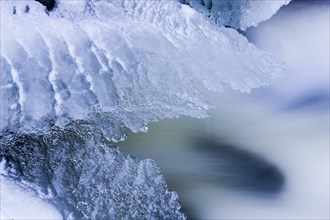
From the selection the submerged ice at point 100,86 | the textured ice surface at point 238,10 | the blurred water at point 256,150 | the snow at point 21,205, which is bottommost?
the blurred water at point 256,150

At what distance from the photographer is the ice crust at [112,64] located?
1.09 m

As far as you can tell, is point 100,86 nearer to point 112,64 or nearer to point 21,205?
point 112,64

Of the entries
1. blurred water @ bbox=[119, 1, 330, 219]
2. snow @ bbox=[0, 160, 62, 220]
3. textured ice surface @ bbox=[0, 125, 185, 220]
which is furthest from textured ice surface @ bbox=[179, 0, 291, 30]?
snow @ bbox=[0, 160, 62, 220]

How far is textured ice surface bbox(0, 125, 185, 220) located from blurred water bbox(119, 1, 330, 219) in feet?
0.58

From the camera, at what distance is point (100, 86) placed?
1.20 m

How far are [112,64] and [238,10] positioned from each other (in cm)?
90

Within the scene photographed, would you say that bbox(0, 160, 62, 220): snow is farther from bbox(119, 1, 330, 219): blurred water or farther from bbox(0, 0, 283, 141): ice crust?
bbox(119, 1, 330, 219): blurred water

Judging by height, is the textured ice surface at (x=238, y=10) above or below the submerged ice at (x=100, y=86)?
above

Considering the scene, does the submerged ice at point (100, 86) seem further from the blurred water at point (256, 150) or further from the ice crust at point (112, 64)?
the blurred water at point (256, 150)

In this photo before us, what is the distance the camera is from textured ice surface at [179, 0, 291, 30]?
1931mm

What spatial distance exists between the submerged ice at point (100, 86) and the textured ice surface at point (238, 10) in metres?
0.27

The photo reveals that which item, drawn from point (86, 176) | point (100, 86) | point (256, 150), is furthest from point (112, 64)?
point (256, 150)

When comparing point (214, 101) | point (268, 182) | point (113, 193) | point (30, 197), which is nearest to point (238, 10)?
point (214, 101)

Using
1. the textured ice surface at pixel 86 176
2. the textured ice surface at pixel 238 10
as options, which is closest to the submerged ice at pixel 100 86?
the textured ice surface at pixel 86 176
